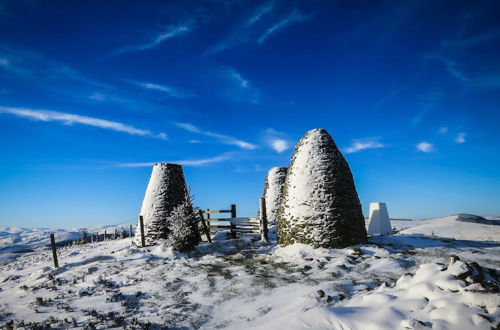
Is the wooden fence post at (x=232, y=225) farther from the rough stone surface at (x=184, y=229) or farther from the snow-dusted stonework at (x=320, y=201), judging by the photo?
the snow-dusted stonework at (x=320, y=201)

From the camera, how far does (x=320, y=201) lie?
9344 mm

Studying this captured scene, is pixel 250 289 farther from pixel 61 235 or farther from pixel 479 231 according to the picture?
pixel 61 235

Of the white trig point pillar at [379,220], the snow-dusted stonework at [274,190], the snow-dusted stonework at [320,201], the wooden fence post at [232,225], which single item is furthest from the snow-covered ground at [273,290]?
the snow-dusted stonework at [274,190]

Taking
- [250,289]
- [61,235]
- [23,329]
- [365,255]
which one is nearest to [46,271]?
[23,329]

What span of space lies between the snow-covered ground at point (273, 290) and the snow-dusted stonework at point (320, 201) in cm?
41

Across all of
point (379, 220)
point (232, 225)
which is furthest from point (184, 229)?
point (379, 220)

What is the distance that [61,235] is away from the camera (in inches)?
1903

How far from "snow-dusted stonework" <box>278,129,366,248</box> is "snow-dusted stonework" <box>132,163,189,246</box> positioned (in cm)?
494

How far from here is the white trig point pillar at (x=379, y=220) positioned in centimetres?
1476

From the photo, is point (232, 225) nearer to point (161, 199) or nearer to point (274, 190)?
point (161, 199)

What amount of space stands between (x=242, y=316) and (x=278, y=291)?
1.28m

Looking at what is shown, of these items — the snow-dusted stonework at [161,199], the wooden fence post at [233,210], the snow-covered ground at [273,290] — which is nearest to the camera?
the snow-covered ground at [273,290]

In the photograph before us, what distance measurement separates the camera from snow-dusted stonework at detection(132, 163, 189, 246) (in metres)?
12.7

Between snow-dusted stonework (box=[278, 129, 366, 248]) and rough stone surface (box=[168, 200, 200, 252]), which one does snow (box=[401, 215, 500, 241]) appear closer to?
snow-dusted stonework (box=[278, 129, 366, 248])
